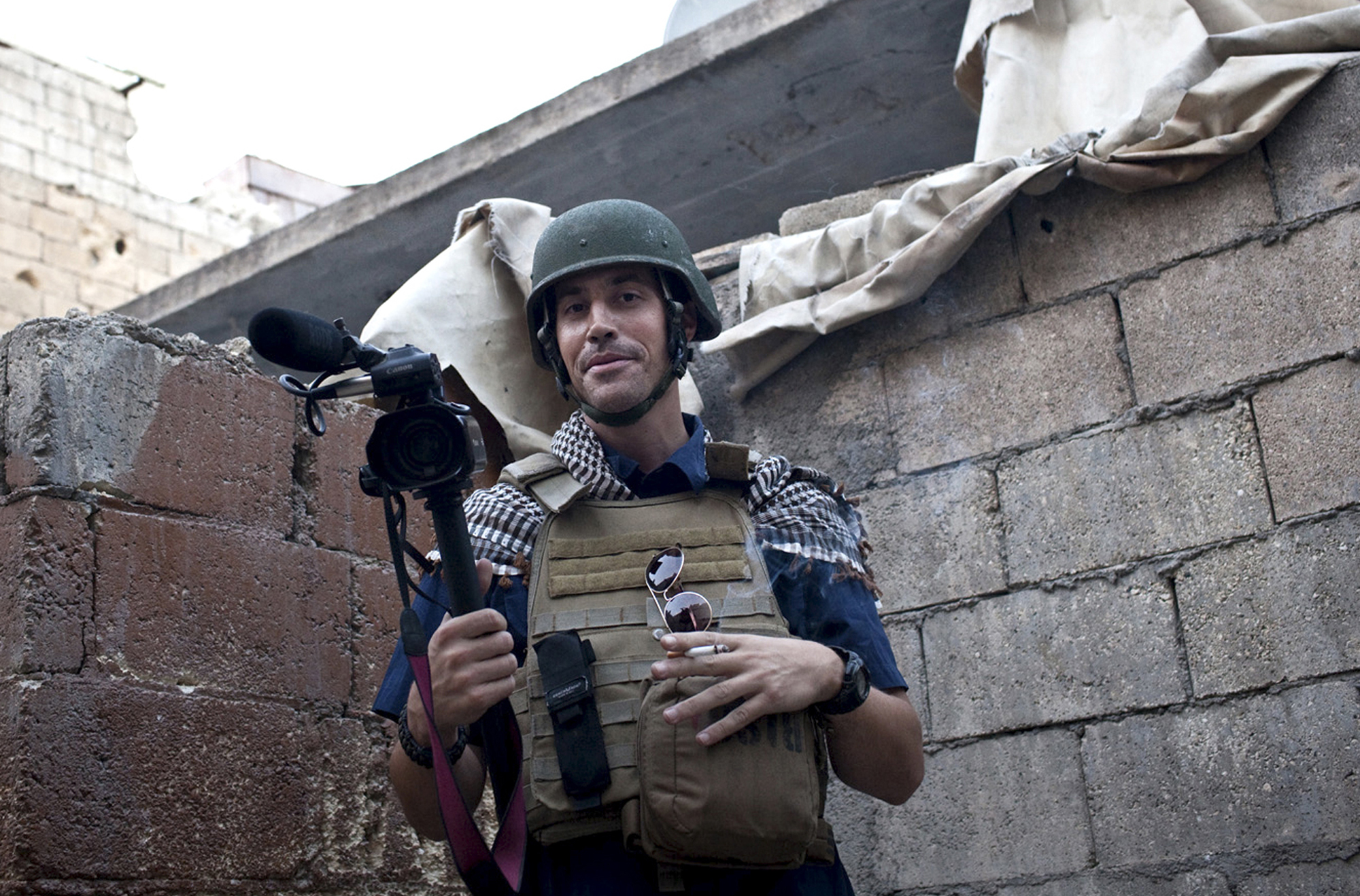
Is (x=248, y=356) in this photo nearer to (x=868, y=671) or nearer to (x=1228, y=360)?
(x=868, y=671)

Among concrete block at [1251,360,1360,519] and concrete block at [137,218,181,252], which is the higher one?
concrete block at [137,218,181,252]

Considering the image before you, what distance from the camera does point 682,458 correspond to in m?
2.31

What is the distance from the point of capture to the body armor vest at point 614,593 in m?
1.93

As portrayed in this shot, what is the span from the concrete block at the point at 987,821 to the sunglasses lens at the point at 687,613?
1.67m

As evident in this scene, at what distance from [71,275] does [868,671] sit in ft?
33.5

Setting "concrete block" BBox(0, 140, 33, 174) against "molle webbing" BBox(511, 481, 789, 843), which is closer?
"molle webbing" BBox(511, 481, 789, 843)

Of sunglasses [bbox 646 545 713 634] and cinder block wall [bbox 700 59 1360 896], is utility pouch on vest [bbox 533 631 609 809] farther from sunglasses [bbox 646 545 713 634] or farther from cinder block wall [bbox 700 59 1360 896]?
cinder block wall [bbox 700 59 1360 896]

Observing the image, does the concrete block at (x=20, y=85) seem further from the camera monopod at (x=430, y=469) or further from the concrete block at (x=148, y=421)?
the camera monopod at (x=430, y=469)

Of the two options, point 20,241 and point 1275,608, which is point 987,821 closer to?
point 1275,608

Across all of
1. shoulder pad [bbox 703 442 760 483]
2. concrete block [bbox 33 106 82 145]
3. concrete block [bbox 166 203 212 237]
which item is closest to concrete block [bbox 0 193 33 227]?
concrete block [bbox 33 106 82 145]

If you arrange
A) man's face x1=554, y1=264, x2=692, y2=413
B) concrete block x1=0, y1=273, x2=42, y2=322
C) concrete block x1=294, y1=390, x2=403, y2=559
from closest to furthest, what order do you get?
man's face x1=554, y1=264, x2=692, y2=413 → concrete block x1=294, y1=390, x2=403, y2=559 → concrete block x1=0, y1=273, x2=42, y2=322

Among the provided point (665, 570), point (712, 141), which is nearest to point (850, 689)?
point (665, 570)

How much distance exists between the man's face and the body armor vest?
0.18 metres

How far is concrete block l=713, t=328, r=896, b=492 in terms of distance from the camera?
12.6ft
